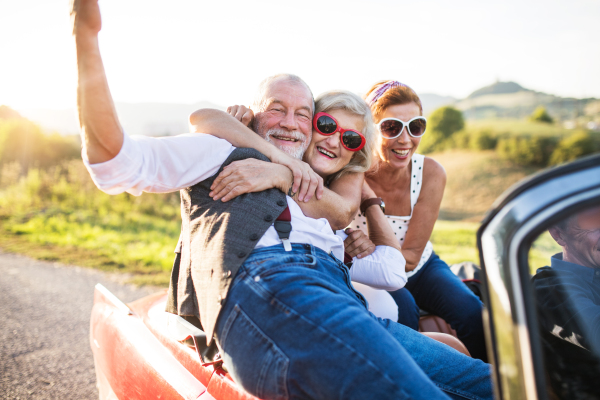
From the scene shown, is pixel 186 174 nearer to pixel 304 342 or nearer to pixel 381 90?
pixel 304 342

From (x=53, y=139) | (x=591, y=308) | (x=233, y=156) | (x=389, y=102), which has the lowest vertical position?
(x=591, y=308)

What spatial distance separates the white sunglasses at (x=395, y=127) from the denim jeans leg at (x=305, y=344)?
1.70 meters

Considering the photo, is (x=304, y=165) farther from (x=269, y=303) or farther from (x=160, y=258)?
(x=160, y=258)

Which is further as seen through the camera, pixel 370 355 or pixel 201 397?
pixel 201 397

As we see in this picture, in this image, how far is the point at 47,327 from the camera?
378 centimetres

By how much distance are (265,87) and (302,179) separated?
2.77ft

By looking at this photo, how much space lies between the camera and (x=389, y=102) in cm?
284

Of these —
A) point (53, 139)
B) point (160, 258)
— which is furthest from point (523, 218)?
point (53, 139)

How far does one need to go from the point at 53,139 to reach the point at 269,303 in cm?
1702

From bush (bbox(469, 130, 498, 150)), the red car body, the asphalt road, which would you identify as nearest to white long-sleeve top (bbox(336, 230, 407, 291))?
the red car body

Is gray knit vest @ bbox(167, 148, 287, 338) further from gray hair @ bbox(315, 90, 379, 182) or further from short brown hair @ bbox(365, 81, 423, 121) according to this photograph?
short brown hair @ bbox(365, 81, 423, 121)

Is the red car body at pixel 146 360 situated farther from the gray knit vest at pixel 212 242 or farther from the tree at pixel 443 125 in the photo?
the tree at pixel 443 125

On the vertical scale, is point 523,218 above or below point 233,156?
below

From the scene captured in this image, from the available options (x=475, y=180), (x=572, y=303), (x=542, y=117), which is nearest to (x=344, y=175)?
(x=572, y=303)
